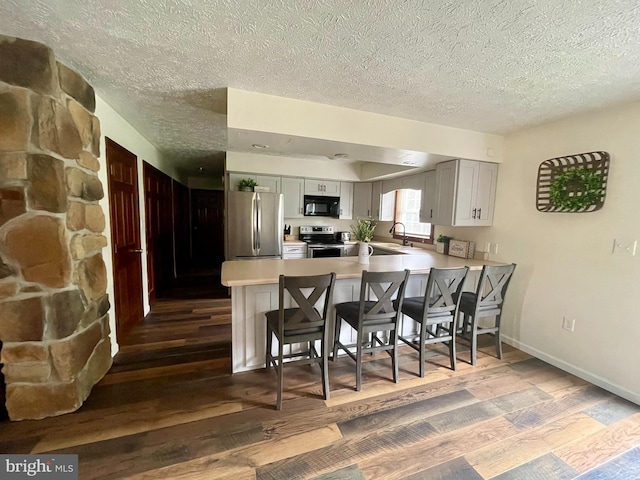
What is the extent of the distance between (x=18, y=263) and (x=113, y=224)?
0.99 meters

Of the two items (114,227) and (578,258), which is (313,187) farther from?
(578,258)

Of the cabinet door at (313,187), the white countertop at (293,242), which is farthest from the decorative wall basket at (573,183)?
the white countertop at (293,242)

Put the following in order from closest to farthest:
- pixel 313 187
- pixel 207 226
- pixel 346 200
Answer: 1. pixel 313 187
2. pixel 346 200
3. pixel 207 226

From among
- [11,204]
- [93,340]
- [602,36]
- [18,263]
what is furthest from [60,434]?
[602,36]

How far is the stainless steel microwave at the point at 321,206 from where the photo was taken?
484 centimetres

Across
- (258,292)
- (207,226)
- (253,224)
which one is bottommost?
(258,292)

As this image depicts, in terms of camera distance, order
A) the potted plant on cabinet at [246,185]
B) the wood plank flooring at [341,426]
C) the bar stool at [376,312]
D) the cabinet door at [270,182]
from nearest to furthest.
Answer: the wood plank flooring at [341,426] < the bar stool at [376,312] < the potted plant on cabinet at [246,185] < the cabinet door at [270,182]

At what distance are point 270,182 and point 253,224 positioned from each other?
0.88 meters

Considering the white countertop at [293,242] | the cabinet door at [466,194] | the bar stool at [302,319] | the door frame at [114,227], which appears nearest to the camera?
the bar stool at [302,319]

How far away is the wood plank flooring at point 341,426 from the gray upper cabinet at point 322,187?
3.11 m

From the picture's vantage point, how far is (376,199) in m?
4.94

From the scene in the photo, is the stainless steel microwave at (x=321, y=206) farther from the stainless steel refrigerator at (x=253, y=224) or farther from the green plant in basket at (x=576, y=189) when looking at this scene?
the green plant in basket at (x=576, y=189)

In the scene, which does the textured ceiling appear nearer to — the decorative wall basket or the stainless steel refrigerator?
the decorative wall basket

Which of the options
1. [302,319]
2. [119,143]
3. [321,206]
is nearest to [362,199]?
[321,206]
